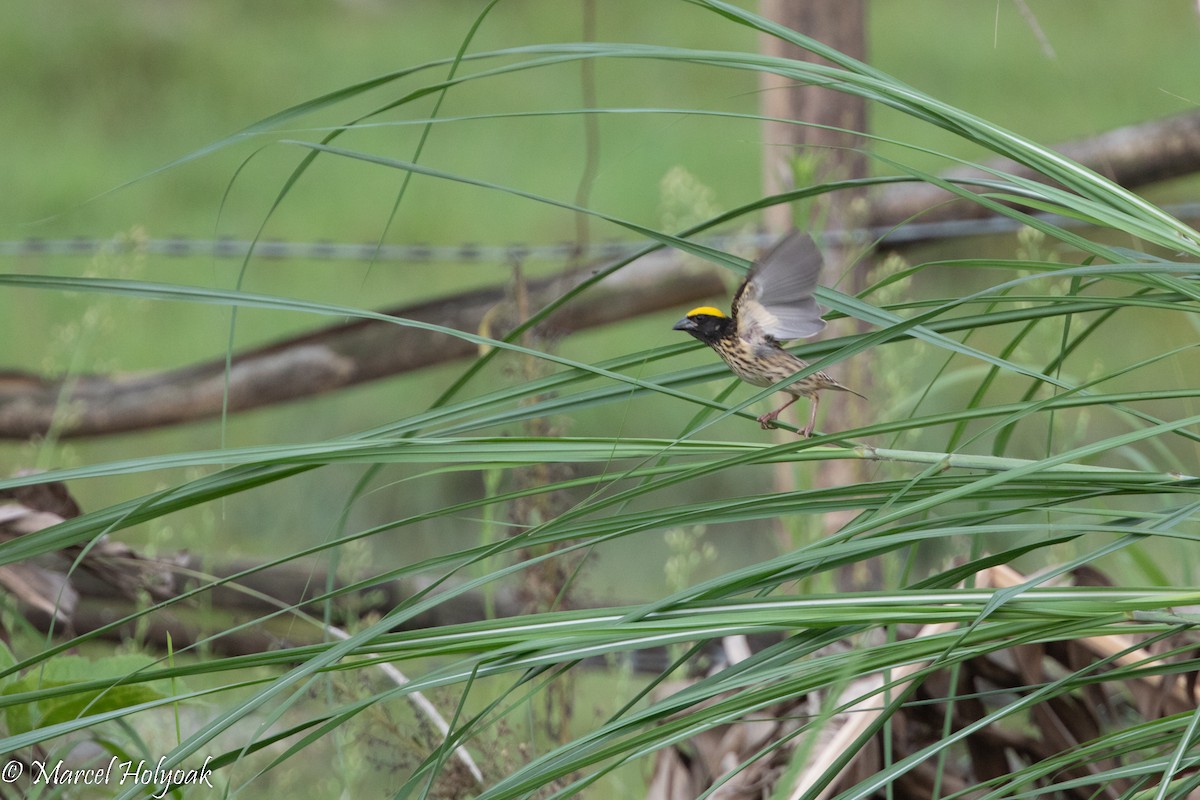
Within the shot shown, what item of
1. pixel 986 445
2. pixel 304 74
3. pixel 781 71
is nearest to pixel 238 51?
pixel 304 74

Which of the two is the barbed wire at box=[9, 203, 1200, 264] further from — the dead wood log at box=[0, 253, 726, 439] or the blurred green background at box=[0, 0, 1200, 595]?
the blurred green background at box=[0, 0, 1200, 595]

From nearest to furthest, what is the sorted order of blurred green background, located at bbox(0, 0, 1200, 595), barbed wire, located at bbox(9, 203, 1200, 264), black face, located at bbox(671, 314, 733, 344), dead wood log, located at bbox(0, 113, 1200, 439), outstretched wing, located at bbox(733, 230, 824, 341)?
outstretched wing, located at bbox(733, 230, 824, 341) → black face, located at bbox(671, 314, 733, 344) → barbed wire, located at bbox(9, 203, 1200, 264) → dead wood log, located at bbox(0, 113, 1200, 439) → blurred green background, located at bbox(0, 0, 1200, 595)

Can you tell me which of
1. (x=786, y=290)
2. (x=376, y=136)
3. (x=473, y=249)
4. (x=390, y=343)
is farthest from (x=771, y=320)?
(x=376, y=136)

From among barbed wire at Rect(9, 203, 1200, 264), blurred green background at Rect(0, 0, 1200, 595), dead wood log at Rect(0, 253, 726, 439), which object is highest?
blurred green background at Rect(0, 0, 1200, 595)

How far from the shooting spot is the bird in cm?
45

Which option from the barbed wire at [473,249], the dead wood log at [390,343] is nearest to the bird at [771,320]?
the barbed wire at [473,249]

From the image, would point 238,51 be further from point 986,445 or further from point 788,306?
point 788,306

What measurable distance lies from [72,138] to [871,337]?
341 cm

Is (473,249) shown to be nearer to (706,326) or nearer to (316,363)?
(316,363)

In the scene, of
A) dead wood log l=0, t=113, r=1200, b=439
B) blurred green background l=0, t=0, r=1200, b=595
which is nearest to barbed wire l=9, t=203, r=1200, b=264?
dead wood log l=0, t=113, r=1200, b=439

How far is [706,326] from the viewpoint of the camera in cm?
57

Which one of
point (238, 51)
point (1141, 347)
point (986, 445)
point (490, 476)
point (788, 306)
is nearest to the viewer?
point (788, 306)

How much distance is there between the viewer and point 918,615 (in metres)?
0.33

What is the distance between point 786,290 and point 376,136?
2812 millimetres
